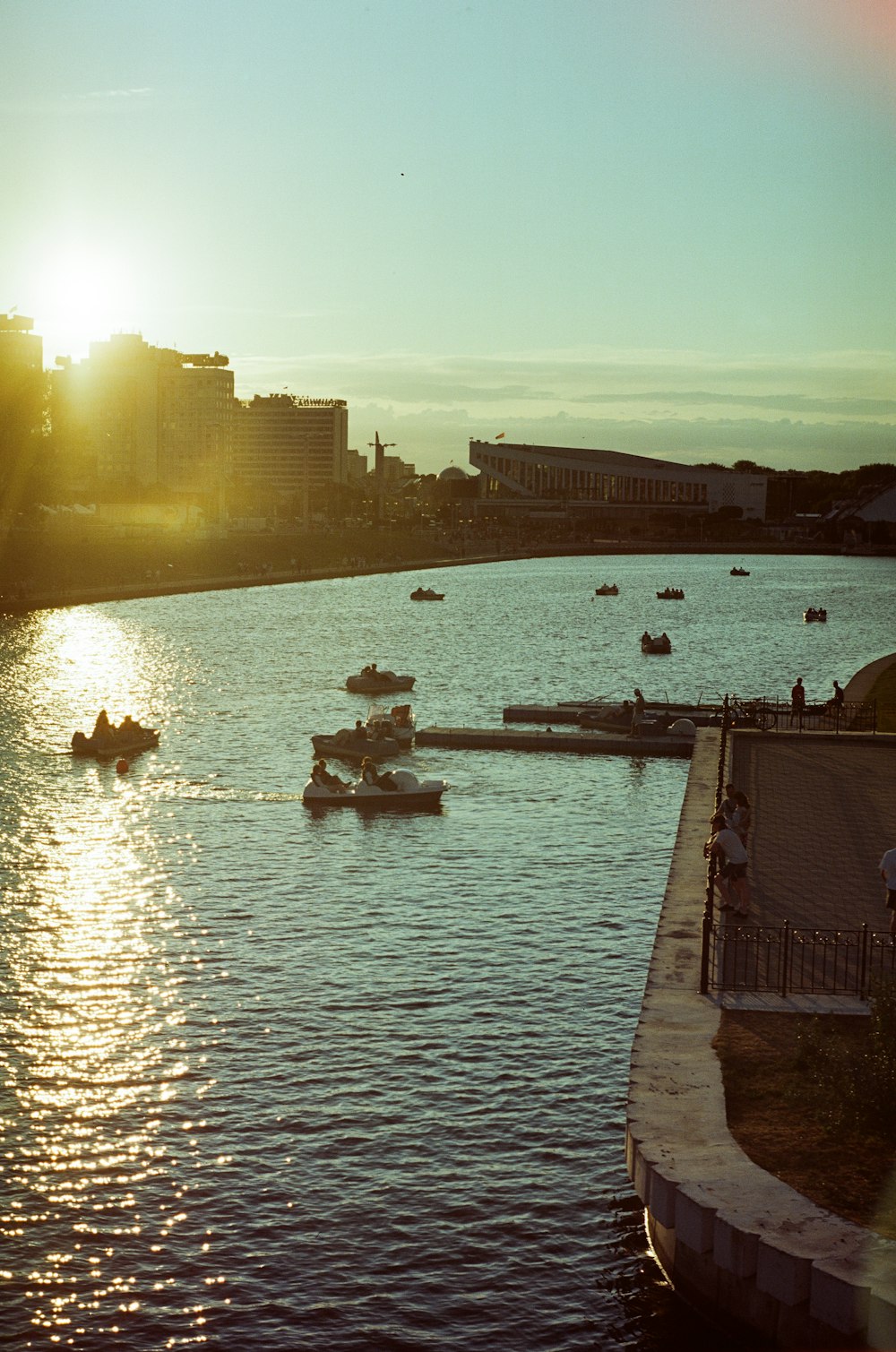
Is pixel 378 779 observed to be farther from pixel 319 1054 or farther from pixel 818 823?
pixel 319 1054

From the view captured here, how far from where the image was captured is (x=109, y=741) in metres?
43.0

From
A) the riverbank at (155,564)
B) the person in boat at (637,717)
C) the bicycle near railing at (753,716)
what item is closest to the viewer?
the bicycle near railing at (753,716)

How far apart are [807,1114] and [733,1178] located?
1.77 meters

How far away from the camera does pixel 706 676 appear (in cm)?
7300

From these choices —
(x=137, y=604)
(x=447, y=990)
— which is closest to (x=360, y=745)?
(x=447, y=990)

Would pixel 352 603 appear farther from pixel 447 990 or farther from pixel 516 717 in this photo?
pixel 447 990

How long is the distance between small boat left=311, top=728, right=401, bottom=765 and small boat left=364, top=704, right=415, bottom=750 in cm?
60

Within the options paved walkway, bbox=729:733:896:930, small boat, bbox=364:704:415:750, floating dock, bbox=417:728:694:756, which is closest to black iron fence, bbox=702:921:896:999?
paved walkway, bbox=729:733:896:930

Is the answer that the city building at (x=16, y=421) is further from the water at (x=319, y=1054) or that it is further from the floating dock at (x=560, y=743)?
the floating dock at (x=560, y=743)

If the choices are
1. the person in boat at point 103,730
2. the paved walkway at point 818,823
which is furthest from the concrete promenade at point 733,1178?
the person in boat at point 103,730

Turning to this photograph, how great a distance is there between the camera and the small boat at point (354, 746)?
43.3 metres

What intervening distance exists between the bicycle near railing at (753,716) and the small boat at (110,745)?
1658 cm

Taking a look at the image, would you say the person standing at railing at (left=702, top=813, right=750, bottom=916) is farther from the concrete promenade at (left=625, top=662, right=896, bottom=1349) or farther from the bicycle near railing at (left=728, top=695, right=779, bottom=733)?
the bicycle near railing at (left=728, top=695, right=779, bottom=733)

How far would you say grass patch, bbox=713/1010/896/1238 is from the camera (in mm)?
12023
